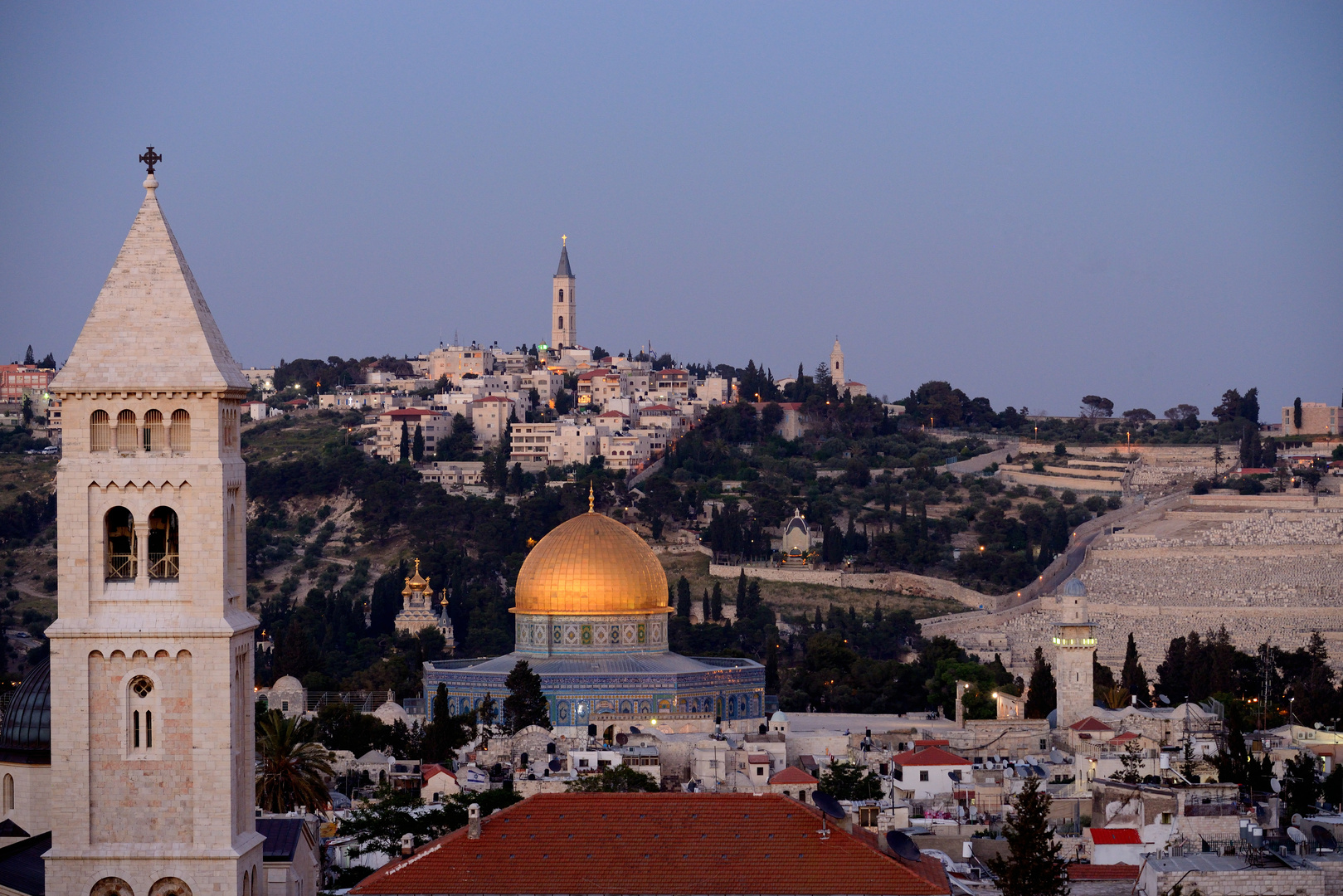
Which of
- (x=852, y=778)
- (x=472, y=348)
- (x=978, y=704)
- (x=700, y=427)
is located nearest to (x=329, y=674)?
(x=978, y=704)

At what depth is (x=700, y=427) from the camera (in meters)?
108

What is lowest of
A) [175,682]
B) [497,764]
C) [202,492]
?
[497,764]

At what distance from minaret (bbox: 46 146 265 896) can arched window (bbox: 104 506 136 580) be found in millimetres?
18

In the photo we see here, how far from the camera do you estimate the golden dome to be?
167 ft

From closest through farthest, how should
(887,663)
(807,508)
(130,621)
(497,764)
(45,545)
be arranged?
1. (130,621)
2. (497,764)
3. (887,663)
4. (45,545)
5. (807,508)

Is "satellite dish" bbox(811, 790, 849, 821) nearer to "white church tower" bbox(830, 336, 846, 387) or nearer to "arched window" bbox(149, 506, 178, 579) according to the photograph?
"arched window" bbox(149, 506, 178, 579)

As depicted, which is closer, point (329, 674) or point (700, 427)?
point (329, 674)

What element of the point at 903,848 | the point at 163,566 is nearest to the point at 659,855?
the point at 903,848

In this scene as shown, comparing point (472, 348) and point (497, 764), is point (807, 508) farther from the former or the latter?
point (497, 764)

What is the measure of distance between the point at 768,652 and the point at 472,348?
78.1m

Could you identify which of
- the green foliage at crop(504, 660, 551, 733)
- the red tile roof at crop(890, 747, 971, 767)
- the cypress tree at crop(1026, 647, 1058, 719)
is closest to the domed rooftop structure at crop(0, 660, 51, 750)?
the red tile roof at crop(890, 747, 971, 767)

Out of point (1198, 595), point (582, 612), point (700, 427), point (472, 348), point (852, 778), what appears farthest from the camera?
point (472, 348)

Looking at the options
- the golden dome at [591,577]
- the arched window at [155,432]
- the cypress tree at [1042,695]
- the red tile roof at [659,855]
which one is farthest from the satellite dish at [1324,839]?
the golden dome at [591,577]

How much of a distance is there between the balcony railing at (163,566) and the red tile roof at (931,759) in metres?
22.6
